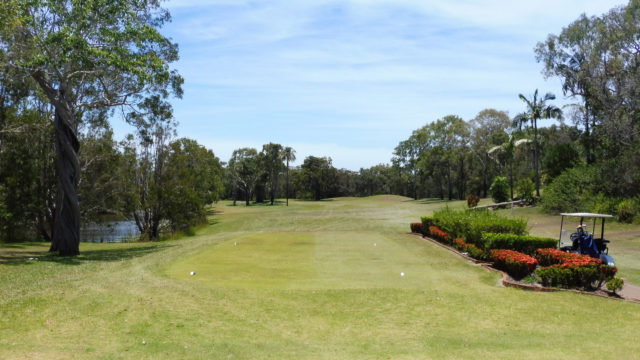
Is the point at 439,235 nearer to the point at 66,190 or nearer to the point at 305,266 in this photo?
the point at 305,266

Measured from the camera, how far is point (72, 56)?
57.3 ft

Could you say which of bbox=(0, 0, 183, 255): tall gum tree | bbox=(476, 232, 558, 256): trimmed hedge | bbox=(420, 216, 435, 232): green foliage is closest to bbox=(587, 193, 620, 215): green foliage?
bbox=(420, 216, 435, 232): green foliage

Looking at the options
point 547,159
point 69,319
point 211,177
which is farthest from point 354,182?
point 69,319

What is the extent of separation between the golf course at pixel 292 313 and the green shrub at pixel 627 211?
1729 centimetres

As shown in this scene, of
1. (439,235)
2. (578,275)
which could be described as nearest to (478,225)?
(439,235)

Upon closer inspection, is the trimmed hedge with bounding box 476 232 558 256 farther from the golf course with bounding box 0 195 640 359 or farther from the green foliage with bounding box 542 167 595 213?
the green foliage with bounding box 542 167 595 213

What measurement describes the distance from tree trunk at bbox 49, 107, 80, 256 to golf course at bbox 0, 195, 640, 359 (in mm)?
3410

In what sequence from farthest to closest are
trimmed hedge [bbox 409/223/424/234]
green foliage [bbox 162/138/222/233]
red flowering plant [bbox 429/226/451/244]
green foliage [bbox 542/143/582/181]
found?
1. green foliage [bbox 542/143/582/181]
2. green foliage [bbox 162/138/222/233]
3. trimmed hedge [bbox 409/223/424/234]
4. red flowering plant [bbox 429/226/451/244]

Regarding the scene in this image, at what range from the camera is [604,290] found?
41.7ft

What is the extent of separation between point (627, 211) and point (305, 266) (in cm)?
2650

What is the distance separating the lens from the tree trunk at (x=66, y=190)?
65.7ft

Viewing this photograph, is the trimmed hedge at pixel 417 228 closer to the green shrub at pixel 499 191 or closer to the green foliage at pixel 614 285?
the green foliage at pixel 614 285

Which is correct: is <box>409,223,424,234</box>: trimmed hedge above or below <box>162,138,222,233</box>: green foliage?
below

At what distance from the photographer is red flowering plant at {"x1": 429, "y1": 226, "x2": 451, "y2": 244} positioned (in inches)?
947
